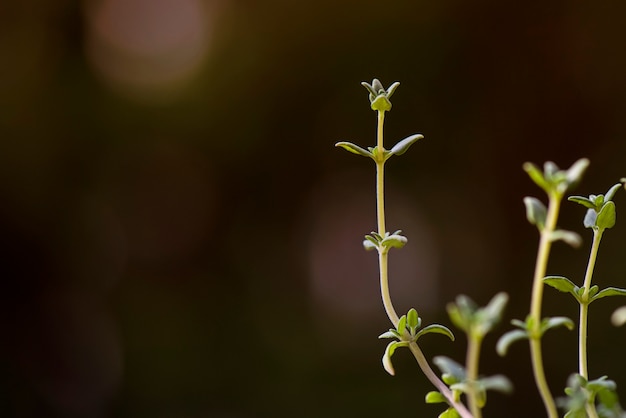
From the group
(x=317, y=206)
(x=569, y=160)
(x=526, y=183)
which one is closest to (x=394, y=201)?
(x=317, y=206)

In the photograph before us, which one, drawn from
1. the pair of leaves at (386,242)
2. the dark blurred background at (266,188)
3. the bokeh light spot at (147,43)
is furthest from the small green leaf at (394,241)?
the bokeh light spot at (147,43)

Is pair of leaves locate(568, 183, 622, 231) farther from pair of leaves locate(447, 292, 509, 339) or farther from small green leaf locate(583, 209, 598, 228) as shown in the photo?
pair of leaves locate(447, 292, 509, 339)

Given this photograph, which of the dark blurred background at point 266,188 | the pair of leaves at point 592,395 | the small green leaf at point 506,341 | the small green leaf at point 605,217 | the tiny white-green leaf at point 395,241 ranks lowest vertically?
the pair of leaves at point 592,395

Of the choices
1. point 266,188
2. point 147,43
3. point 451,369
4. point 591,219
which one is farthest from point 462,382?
point 147,43

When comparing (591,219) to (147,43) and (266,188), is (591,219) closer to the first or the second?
(266,188)

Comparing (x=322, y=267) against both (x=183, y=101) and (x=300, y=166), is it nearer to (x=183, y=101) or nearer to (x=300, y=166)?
(x=300, y=166)

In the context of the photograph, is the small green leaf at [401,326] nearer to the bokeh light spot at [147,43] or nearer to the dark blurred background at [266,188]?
the dark blurred background at [266,188]

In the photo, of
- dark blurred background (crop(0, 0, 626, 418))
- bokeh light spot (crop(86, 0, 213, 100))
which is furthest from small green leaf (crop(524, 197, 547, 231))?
bokeh light spot (crop(86, 0, 213, 100))

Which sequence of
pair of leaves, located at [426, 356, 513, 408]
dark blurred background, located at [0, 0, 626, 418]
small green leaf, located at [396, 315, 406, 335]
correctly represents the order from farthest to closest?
dark blurred background, located at [0, 0, 626, 418] → small green leaf, located at [396, 315, 406, 335] → pair of leaves, located at [426, 356, 513, 408]
